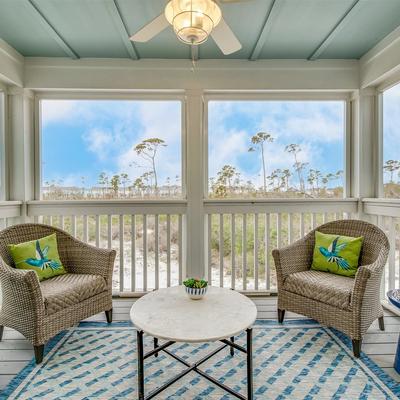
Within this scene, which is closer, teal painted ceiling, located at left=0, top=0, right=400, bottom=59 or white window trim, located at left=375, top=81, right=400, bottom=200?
teal painted ceiling, located at left=0, top=0, right=400, bottom=59

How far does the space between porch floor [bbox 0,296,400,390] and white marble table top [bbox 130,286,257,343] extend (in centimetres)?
96

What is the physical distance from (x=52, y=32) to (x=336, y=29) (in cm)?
259

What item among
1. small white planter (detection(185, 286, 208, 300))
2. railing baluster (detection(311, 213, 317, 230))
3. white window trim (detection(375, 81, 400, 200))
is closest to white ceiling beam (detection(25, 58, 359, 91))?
white window trim (detection(375, 81, 400, 200))

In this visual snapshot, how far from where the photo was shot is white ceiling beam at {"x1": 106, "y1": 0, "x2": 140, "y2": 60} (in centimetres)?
224

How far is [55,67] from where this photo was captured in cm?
309

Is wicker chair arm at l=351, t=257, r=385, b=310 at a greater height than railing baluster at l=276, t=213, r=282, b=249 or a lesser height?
lesser

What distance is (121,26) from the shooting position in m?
2.49

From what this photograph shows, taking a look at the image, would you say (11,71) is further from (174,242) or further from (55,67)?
(174,242)

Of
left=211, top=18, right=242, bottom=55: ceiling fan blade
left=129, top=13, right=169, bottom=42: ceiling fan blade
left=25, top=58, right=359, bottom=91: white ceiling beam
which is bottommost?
left=211, top=18, right=242, bottom=55: ceiling fan blade

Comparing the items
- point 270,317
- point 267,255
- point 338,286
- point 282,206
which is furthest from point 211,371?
point 282,206

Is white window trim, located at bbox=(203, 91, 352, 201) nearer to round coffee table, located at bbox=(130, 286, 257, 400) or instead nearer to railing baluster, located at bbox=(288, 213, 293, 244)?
railing baluster, located at bbox=(288, 213, 293, 244)

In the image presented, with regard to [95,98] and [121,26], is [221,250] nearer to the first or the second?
[95,98]

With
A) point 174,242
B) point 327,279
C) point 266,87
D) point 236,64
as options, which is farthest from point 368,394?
point 236,64

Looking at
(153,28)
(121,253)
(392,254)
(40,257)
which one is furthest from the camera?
(121,253)
